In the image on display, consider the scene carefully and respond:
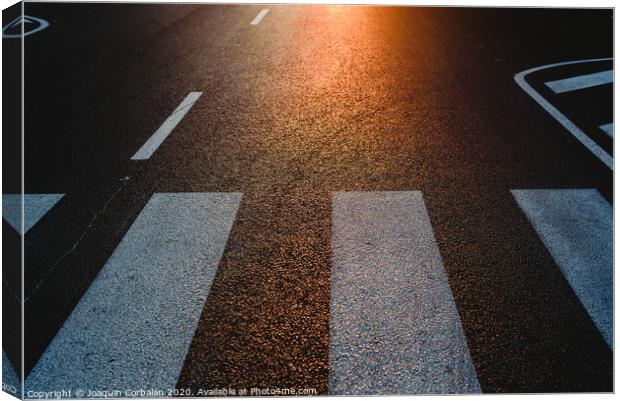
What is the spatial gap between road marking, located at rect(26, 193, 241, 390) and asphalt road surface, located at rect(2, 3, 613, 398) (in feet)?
0.04

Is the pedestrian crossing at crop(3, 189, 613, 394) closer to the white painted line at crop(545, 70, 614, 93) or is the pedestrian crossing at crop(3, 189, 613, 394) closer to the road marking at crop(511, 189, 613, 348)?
the road marking at crop(511, 189, 613, 348)

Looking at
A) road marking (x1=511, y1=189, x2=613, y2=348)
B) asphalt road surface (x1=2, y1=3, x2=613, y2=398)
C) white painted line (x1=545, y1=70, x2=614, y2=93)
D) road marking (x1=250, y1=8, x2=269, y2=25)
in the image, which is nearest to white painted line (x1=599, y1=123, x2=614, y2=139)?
asphalt road surface (x1=2, y1=3, x2=613, y2=398)

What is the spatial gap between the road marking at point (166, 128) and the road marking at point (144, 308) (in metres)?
1.20

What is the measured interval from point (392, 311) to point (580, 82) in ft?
19.6

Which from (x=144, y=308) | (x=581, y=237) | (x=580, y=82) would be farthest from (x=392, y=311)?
(x=580, y=82)

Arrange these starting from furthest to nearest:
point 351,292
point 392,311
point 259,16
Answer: point 259,16 → point 351,292 → point 392,311

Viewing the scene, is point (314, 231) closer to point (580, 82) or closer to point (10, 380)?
point (10, 380)

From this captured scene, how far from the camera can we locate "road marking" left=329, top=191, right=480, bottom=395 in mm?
2752

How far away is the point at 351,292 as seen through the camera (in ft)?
11.0

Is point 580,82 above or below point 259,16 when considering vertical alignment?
above

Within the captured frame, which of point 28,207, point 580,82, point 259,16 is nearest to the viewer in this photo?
point 28,207

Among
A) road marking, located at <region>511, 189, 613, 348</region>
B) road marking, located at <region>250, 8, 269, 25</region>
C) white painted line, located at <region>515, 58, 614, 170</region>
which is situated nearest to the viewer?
road marking, located at <region>511, 189, 613, 348</region>

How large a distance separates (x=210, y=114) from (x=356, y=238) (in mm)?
3258

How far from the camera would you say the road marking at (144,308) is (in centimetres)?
278
